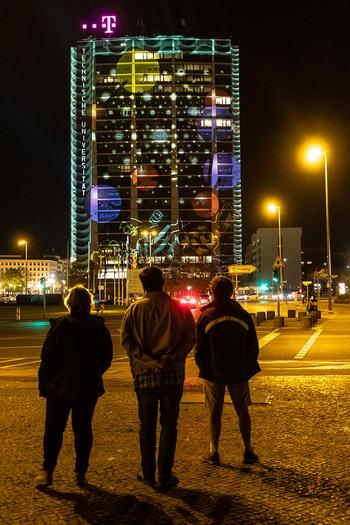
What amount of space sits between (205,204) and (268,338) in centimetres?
13630

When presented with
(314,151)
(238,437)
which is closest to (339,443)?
(238,437)

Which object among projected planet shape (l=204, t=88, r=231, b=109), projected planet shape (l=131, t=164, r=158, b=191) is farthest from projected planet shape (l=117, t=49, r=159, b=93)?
projected planet shape (l=131, t=164, r=158, b=191)

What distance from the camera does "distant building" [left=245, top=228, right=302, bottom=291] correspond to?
177 meters

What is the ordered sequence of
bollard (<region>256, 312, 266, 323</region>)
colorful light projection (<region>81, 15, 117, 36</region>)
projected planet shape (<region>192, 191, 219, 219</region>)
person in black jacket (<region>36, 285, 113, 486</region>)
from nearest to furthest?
person in black jacket (<region>36, 285, 113, 486</region>) → bollard (<region>256, 312, 266, 323</region>) → projected planet shape (<region>192, 191, 219, 219</region>) → colorful light projection (<region>81, 15, 117, 36</region>)

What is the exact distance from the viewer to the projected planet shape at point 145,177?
516 feet

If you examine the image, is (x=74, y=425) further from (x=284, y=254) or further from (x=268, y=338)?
(x=284, y=254)

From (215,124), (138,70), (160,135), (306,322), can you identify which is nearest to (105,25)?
(138,70)

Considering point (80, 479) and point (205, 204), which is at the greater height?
point (205, 204)

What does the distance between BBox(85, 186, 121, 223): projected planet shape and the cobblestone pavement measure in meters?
146

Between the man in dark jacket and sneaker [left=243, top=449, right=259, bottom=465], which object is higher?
the man in dark jacket

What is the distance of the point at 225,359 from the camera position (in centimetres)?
604

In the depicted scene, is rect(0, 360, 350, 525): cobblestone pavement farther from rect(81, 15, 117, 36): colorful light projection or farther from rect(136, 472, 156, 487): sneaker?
rect(81, 15, 117, 36): colorful light projection

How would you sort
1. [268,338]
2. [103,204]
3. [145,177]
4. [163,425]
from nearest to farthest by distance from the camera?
1. [163,425]
2. [268,338]
3. [103,204]
4. [145,177]

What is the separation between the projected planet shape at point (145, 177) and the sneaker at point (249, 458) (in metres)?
152
